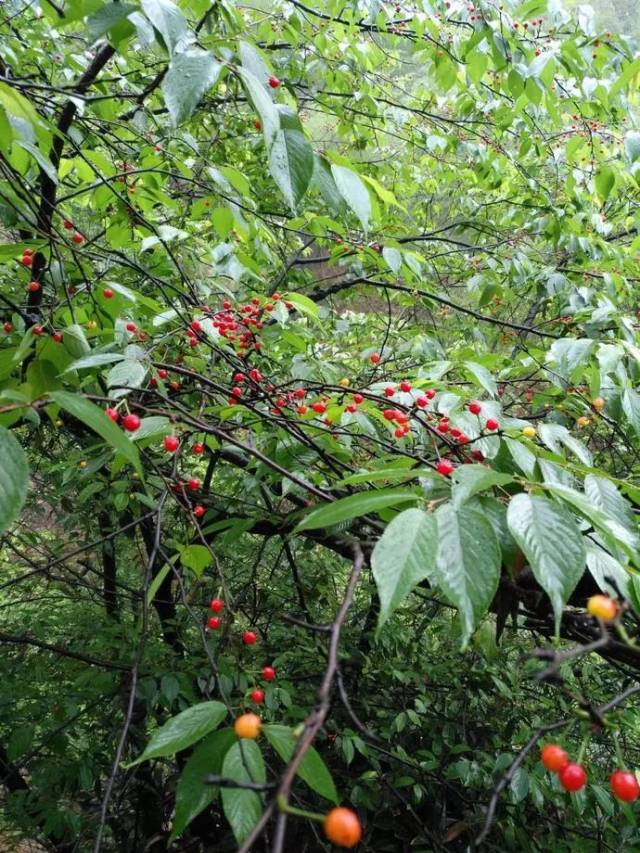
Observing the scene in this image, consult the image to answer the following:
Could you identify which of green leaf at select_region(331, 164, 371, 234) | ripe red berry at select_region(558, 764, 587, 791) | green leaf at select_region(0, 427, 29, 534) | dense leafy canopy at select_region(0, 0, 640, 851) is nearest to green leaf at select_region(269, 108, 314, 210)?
dense leafy canopy at select_region(0, 0, 640, 851)

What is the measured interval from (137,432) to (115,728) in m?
1.91

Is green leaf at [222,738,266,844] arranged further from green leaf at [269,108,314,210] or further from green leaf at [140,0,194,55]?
green leaf at [140,0,194,55]

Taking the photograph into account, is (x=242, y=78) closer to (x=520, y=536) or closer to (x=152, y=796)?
(x=520, y=536)

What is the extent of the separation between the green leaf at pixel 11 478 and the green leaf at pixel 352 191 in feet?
2.37

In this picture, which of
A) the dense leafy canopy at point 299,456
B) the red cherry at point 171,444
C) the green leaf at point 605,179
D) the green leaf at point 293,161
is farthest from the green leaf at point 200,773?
the green leaf at point 605,179

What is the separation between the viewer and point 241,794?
657 millimetres

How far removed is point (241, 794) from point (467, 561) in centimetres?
38

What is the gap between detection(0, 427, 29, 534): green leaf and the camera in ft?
1.94

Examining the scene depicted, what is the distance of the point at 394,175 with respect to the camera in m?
4.47

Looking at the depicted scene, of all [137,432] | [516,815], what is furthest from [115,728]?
[137,432]

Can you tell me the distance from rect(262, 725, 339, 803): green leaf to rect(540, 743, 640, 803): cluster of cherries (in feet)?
0.87

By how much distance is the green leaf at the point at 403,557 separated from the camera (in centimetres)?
57

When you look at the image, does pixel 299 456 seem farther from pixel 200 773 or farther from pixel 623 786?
pixel 623 786

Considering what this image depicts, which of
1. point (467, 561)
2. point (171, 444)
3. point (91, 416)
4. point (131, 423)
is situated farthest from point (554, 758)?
point (171, 444)
